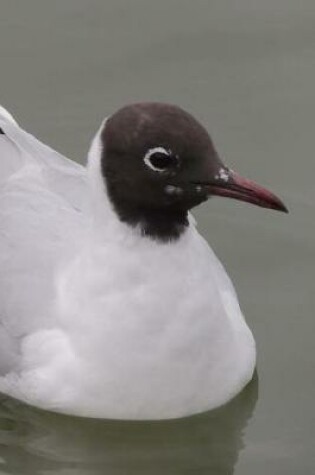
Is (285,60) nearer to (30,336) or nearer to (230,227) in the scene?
(230,227)

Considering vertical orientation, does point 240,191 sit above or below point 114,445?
above

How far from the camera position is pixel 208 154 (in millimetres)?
4426

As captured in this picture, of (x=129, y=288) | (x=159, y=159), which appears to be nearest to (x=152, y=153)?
(x=159, y=159)

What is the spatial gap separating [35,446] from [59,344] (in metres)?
0.44

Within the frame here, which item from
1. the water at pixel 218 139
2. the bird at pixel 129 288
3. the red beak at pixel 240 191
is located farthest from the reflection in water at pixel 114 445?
the red beak at pixel 240 191

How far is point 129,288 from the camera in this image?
4613 mm

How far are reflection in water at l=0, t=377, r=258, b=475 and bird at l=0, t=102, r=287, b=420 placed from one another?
0.12 m

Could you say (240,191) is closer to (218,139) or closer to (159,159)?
(159,159)

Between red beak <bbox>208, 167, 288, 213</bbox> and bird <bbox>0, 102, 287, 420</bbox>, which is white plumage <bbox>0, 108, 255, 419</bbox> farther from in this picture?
red beak <bbox>208, 167, 288, 213</bbox>

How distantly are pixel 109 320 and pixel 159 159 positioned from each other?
0.56 m

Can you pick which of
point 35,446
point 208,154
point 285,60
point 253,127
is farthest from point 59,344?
point 285,60

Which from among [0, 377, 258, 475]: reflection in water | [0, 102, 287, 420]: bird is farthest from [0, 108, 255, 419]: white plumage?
[0, 377, 258, 475]: reflection in water

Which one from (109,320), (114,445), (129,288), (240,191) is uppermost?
(240,191)

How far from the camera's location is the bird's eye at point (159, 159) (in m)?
4.37
